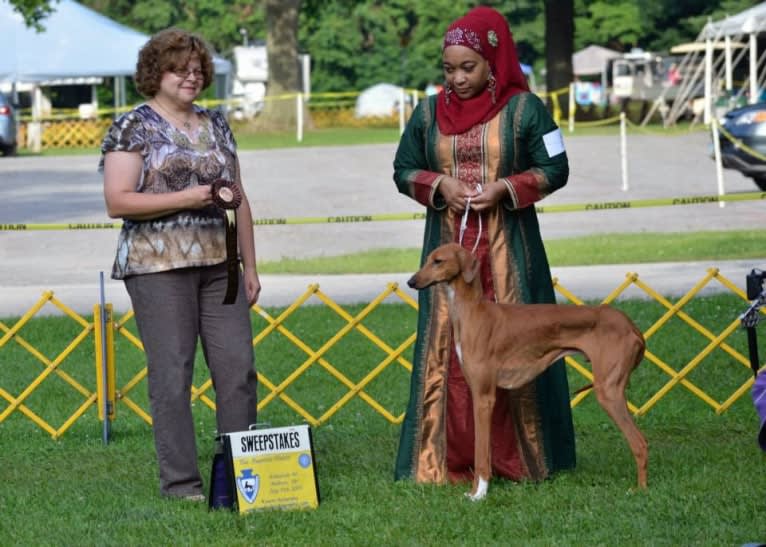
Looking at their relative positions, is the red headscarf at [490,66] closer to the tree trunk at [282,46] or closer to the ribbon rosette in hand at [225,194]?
the ribbon rosette in hand at [225,194]

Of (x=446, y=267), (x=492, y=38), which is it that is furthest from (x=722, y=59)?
(x=446, y=267)

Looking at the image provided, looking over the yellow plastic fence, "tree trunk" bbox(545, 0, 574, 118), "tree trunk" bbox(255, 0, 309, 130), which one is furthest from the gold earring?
"tree trunk" bbox(255, 0, 309, 130)

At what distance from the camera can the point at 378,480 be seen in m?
6.36

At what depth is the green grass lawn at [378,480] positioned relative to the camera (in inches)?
214

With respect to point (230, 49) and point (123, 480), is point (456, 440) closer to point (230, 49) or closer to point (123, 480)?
point (123, 480)

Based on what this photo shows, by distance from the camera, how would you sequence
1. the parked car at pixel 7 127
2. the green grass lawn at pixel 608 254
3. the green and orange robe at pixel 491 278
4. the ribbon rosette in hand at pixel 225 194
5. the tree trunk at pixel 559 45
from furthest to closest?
the tree trunk at pixel 559 45, the parked car at pixel 7 127, the green grass lawn at pixel 608 254, the green and orange robe at pixel 491 278, the ribbon rosette in hand at pixel 225 194

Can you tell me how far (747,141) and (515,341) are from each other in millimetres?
14784

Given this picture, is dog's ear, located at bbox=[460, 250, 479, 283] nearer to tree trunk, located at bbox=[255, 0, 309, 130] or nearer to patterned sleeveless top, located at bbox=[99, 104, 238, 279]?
patterned sleeveless top, located at bbox=[99, 104, 238, 279]

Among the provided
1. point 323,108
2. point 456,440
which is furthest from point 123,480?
point 323,108

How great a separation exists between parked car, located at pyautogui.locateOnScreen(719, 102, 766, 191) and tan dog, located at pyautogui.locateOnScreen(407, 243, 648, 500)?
13.5 meters

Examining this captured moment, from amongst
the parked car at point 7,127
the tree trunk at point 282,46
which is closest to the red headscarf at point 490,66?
the parked car at point 7,127

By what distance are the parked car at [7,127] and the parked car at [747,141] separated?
15357 millimetres

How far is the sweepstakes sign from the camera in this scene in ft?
18.9

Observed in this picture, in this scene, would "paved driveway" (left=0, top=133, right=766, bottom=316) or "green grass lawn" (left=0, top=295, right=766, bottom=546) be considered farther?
"paved driveway" (left=0, top=133, right=766, bottom=316)
